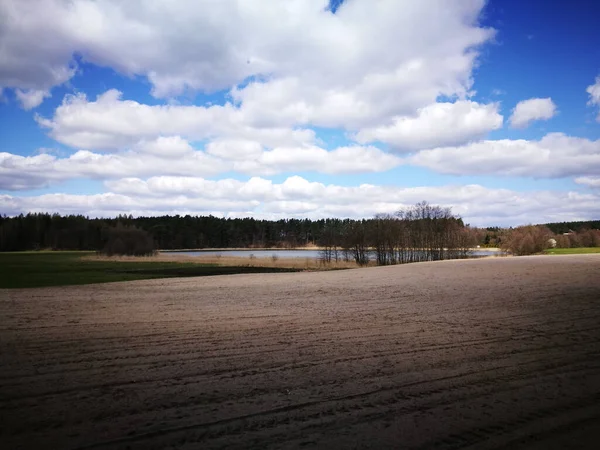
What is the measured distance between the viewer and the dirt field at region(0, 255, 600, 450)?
16.1ft

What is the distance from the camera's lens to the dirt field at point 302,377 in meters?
4.91

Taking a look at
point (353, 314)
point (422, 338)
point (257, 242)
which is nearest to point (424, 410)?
point (422, 338)

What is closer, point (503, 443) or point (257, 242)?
point (503, 443)

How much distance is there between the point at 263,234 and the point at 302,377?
16821 centimetres

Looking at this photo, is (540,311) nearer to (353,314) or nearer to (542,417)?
(353,314)

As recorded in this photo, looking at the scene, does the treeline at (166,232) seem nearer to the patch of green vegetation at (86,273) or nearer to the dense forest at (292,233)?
the dense forest at (292,233)

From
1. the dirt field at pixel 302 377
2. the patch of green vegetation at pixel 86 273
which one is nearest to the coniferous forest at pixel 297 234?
the patch of green vegetation at pixel 86 273

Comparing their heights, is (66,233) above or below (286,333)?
above

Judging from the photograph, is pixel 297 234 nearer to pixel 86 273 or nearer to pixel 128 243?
pixel 128 243

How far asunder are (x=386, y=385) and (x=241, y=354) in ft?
10.2

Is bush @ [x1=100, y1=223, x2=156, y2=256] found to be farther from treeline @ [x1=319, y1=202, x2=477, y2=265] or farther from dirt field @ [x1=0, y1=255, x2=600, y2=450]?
dirt field @ [x1=0, y1=255, x2=600, y2=450]

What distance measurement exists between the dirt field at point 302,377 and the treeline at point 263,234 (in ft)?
156

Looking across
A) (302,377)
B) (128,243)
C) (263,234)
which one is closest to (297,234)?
(263,234)

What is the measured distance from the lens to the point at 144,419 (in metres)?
5.27
